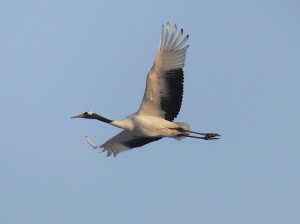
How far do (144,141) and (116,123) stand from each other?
2.40 meters

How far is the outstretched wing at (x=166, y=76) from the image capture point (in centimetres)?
2109

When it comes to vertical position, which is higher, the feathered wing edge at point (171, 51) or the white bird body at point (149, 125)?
the feathered wing edge at point (171, 51)

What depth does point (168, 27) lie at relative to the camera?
21.1 metres

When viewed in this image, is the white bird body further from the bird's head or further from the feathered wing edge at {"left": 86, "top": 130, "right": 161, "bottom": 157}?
the feathered wing edge at {"left": 86, "top": 130, "right": 161, "bottom": 157}

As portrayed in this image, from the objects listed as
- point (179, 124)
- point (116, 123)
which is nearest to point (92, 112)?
point (116, 123)

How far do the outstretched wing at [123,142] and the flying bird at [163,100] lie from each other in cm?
80

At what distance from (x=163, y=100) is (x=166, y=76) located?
94cm

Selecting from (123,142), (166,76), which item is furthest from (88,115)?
(166,76)

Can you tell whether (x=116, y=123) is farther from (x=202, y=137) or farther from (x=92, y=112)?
(x=202, y=137)

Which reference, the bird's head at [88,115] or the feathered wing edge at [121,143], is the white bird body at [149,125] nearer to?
the bird's head at [88,115]

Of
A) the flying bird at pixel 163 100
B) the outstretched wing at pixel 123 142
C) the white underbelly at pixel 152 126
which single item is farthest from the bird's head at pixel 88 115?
the white underbelly at pixel 152 126

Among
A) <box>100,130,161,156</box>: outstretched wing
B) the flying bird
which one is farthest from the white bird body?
<box>100,130,161,156</box>: outstretched wing

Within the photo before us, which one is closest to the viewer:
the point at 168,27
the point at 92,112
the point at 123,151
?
the point at 168,27

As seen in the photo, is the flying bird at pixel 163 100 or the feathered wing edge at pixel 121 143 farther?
the feathered wing edge at pixel 121 143
